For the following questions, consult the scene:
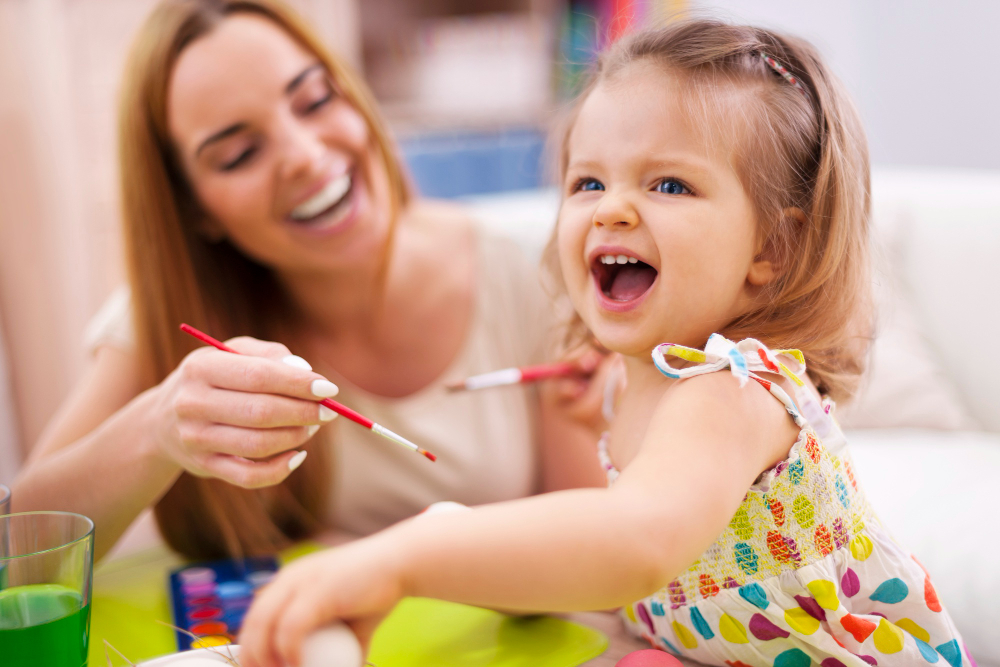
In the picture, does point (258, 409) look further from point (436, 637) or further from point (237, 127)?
point (237, 127)

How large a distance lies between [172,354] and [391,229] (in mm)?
336

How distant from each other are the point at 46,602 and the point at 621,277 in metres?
0.50

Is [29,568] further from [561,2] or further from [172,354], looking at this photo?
[561,2]

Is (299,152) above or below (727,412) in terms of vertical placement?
above

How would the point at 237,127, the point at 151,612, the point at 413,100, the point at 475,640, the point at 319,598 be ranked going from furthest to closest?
the point at 413,100, the point at 237,127, the point at 151,612, the point at 475,640, the point at 319,598

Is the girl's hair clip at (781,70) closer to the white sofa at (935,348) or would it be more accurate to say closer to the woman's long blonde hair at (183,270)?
the white sofa at (935,348)

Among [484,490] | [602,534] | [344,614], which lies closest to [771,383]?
[602,534]

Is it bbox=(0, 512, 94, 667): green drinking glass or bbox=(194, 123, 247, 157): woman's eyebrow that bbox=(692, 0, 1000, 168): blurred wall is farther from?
bbox=(0, 512, 94, 667): green drinking glass

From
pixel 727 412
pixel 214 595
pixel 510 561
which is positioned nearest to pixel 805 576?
pixel 727 412

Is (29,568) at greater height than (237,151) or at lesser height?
lesser

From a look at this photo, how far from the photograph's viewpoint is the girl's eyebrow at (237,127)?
1018 mm

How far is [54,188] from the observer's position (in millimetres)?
2068

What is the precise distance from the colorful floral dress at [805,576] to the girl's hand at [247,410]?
0.81ft

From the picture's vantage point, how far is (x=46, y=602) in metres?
0.64
